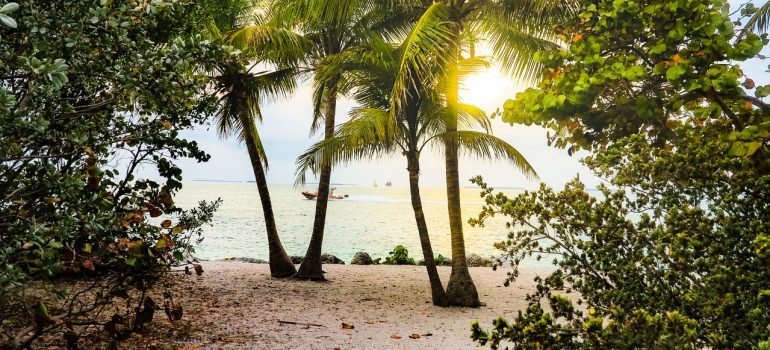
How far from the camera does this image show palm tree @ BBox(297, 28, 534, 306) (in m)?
8.52

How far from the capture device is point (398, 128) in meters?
8.90

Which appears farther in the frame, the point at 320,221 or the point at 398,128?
the point at 320,221

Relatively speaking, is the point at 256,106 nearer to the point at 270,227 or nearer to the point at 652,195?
the point at 270,227

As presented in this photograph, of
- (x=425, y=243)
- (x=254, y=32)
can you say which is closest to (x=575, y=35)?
(x=425, y=243)

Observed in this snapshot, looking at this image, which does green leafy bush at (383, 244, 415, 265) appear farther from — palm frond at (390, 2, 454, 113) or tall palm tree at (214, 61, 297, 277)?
palm frond at (390, 2, 454, 113)

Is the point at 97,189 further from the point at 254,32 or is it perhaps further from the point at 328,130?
the point at 328,130

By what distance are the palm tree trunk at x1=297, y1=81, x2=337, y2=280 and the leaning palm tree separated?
10.4 feet

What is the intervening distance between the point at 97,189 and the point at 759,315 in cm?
363

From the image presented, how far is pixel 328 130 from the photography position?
1166 cm

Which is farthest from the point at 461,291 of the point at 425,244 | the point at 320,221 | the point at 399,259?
the point at 399,259

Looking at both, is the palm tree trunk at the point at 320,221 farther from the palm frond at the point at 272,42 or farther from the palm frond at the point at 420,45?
the palm frond at the point at 420,45

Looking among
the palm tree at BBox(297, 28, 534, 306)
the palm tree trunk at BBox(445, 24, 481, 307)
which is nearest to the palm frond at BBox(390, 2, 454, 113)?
the palm tree at BBox(297, 28, 534, 306)

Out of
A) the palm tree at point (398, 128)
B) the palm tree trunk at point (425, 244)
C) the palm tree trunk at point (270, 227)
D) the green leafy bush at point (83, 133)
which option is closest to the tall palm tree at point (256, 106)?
the palm tree trunk at point (270, 227)

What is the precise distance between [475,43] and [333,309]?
5.47 meters
